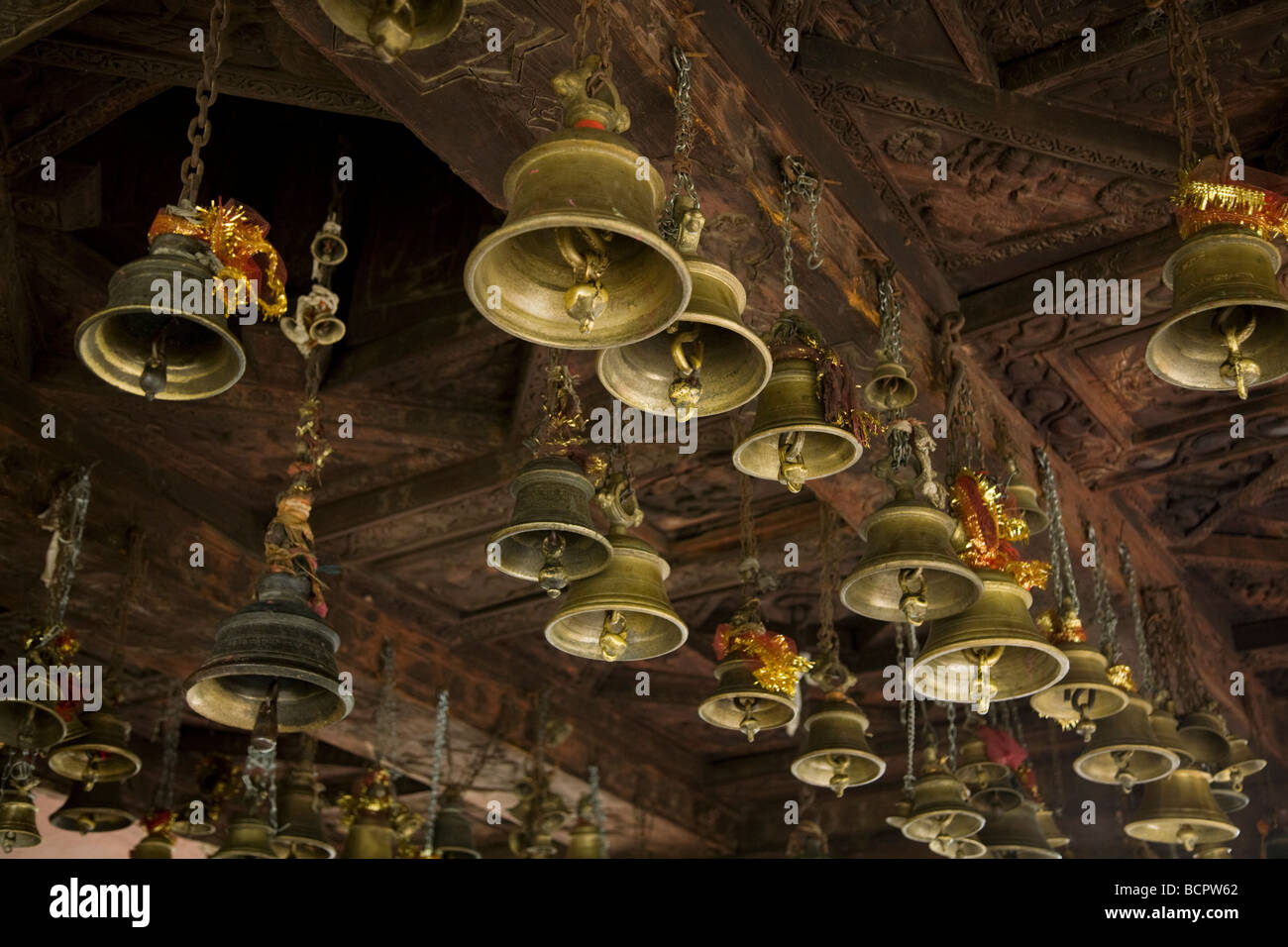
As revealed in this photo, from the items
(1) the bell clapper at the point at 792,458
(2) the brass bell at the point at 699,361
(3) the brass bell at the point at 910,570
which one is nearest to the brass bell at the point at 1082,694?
(3) the brass bell at the point at 910,570

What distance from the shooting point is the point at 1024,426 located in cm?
745

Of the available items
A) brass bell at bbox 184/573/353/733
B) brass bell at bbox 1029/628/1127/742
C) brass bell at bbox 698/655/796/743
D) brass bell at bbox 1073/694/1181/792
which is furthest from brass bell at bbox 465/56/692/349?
brass bell at bbox 1073/694/1181/792

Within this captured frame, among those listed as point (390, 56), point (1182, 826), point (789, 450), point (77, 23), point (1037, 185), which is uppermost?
point (77, 23)

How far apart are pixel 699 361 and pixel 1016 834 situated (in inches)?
196

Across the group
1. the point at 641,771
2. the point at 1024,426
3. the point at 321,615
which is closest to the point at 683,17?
the point at 321,615

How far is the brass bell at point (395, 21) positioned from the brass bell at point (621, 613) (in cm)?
227

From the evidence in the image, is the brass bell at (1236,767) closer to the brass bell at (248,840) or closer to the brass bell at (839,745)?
the brass bell at (839,745)

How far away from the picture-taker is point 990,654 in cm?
511

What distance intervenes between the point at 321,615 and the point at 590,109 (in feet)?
6.68

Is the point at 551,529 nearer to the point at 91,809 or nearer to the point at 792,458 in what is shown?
the point at 792,458

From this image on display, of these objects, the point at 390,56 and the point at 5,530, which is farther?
the point at 5,530

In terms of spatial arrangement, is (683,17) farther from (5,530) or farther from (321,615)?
(5,530)

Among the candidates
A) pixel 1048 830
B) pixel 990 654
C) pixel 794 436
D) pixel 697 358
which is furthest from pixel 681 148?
pixel 1048 830

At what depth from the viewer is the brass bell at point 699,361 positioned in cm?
388
